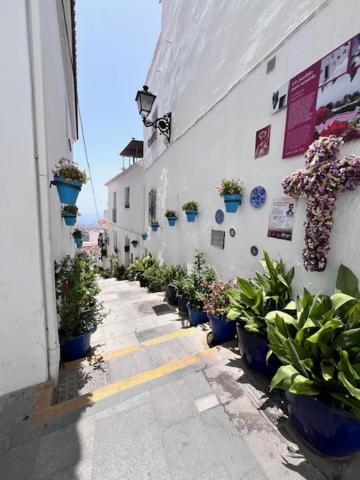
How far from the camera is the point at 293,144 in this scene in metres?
2.17

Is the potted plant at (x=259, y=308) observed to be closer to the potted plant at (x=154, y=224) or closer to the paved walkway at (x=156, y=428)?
the paved walkway at (x=156, y=428)

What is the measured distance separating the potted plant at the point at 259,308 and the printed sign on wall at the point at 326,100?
1260 mm

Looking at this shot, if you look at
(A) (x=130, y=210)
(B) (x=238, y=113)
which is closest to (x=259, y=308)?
(B) (x=238, y=113)

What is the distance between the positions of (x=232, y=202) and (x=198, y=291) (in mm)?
1505

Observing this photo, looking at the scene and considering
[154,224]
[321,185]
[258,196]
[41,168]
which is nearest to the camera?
[321,185]

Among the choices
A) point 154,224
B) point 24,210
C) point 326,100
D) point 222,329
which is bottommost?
point 222,329

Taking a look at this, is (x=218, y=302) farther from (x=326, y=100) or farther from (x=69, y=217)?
(x=69, y=217)

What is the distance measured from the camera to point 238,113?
9.83ft

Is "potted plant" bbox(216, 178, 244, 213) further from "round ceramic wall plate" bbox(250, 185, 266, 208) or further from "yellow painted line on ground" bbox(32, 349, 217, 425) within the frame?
"yellow painted line on ground" bbox(32, 349, 217, 425)

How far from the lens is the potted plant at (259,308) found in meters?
2.02

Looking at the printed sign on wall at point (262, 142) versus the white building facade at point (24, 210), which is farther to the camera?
the printed sign on wall at point (262, 142)

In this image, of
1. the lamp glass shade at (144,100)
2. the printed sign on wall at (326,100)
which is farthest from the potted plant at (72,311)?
the lamp glass shade at (144,100)

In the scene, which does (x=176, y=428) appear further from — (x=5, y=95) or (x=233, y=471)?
(x=5, y=95)

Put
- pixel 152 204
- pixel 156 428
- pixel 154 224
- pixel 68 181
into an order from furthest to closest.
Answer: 1. pixel 152 204
2. pixel 154 224
3. pixel 68 181
4. pixel 156 428
